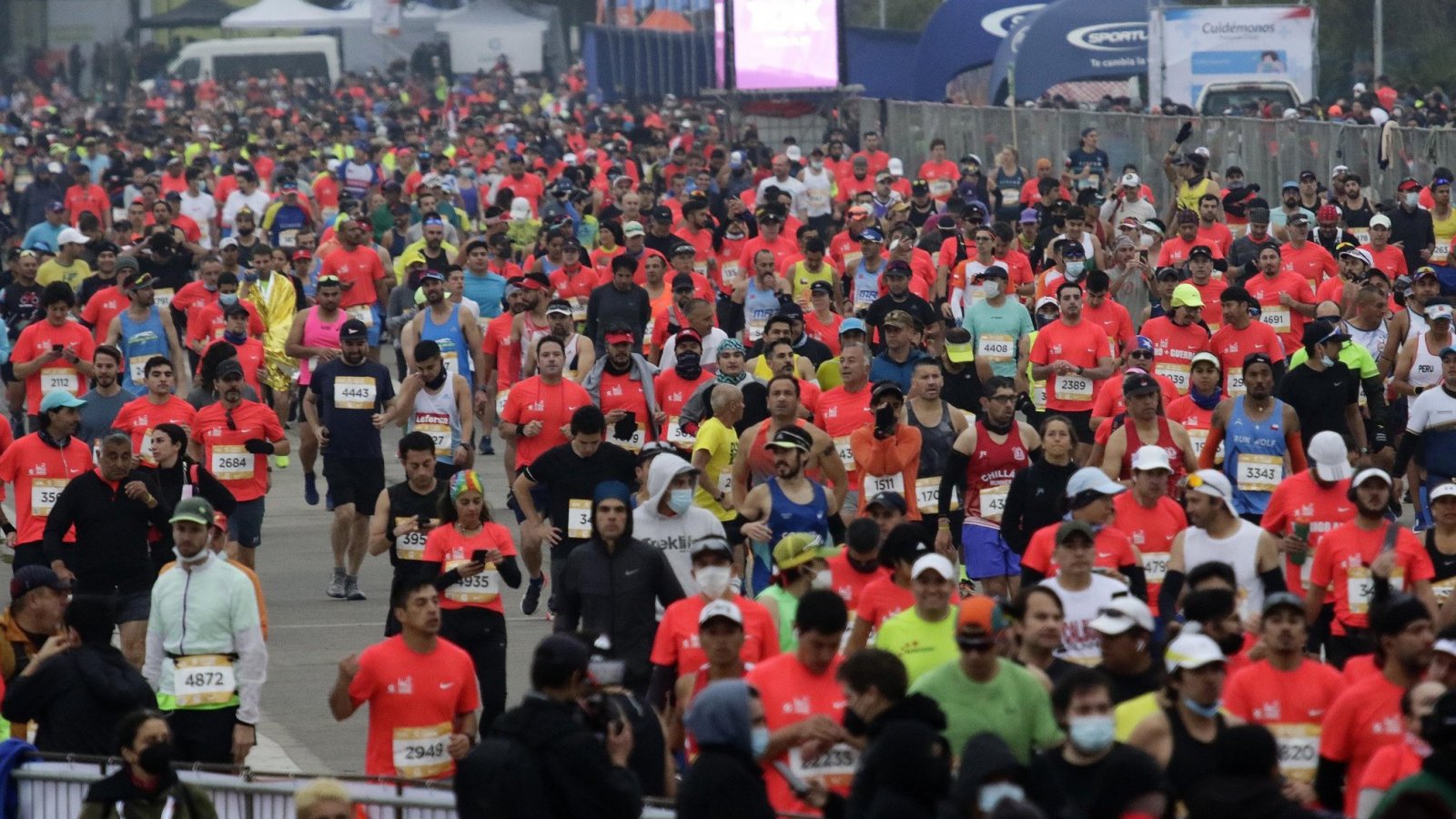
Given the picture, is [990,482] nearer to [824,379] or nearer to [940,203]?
[824,379]

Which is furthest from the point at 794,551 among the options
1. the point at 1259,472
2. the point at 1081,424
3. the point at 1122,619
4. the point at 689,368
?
the point at 1081,424

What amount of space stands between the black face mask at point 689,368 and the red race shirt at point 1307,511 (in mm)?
4258

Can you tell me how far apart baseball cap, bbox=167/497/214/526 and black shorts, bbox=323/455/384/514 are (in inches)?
208

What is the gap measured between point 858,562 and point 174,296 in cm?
1229

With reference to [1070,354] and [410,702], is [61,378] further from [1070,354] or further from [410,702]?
[410,702]

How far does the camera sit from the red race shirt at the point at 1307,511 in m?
11.2

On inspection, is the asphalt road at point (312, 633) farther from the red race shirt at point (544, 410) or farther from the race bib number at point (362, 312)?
the race bib number at point (362, 312)

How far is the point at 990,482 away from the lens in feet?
42.2

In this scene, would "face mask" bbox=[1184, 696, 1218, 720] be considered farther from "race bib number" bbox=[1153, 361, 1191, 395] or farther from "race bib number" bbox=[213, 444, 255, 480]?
"race bib number" bbox=[1153, 361, 1191, 395]

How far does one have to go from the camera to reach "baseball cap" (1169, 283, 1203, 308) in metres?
15.9

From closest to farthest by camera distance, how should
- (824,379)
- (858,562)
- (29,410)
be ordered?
(858,562), (824,379), (29,410)

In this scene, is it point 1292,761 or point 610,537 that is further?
point 610,537

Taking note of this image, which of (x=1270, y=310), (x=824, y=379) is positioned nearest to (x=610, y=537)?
(x=824, y=379)

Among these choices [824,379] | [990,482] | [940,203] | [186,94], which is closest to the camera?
[990,482]
